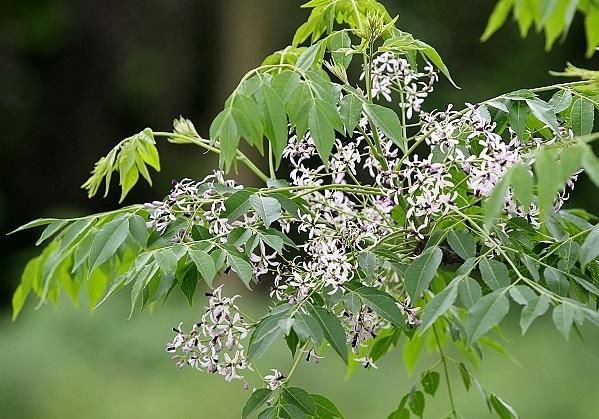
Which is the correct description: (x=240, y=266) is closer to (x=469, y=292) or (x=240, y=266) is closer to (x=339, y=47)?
(x=469, y=292)

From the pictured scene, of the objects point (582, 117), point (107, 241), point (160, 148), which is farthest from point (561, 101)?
point (160, 148)

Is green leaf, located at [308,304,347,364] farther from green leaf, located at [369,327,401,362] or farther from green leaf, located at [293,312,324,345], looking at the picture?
green leaf, located at [369,327,401,362]

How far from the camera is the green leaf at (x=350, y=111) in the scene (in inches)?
51.3

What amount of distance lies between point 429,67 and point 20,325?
4689 mm

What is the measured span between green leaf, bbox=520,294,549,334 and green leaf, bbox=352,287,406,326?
0.18 metres

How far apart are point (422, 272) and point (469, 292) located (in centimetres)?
8

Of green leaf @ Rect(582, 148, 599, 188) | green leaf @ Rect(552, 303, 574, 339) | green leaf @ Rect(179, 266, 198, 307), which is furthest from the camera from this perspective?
green leaf @ Rect(179, 266, 198, 307)

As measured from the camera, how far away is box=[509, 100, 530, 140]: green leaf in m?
1.35

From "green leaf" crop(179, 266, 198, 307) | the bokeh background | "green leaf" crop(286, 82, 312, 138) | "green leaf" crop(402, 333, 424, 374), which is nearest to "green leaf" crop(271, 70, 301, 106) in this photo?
"green leaf" crop(286, 82, 312, 138)

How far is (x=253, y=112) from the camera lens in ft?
4.17

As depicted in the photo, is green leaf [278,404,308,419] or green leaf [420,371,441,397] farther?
green leaf [420,371,441,397]

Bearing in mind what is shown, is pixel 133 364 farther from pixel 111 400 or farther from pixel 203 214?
pixel 203 214

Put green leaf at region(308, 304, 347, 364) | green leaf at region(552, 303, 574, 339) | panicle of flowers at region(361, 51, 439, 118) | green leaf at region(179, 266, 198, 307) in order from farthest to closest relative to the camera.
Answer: panicle of flowers at region(361, 51, 439, 118)
green leaf at region(179, 266, 198, 307)
green leaf at region(308, 304, 347, 364)
green leaf at region(552, 303, 574, 339)

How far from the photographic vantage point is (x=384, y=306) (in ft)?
4.14
